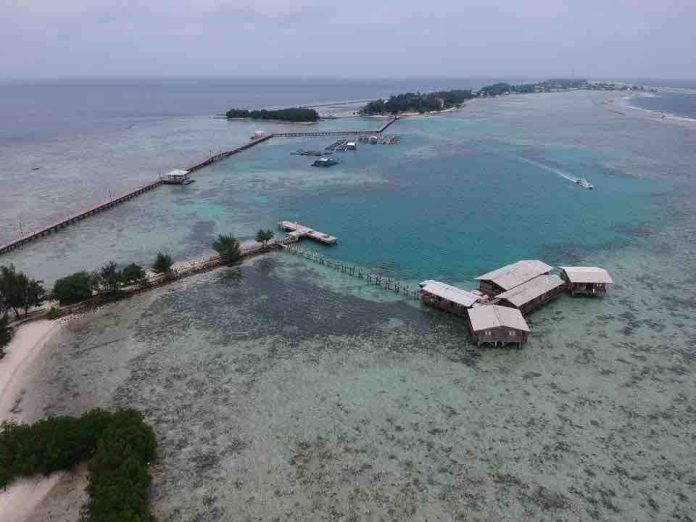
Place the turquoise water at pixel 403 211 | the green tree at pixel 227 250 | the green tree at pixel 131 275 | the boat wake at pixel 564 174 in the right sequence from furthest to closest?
the boat wake at pixel 564 174 < the turquoise water at pixel 403 211 < the green tree at pixel 227 250 < the green tree at pixel 131 275

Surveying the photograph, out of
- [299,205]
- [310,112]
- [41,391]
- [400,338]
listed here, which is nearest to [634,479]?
[400,338]

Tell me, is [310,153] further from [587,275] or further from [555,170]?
[587,275]

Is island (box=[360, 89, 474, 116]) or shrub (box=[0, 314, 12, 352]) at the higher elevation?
island (box=[360, 89, 474, 116])

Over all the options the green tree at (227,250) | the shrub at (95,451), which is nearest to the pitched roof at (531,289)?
the green tree at (227,250)

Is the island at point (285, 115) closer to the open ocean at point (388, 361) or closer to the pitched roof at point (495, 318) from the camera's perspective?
the open ocean at point (388, 361)

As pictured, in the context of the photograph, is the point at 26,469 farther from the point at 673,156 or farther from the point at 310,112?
the point at 310,112

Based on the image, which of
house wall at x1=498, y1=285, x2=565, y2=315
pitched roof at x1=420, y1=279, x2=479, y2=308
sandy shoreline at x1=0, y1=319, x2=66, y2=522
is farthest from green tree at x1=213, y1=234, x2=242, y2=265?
house wall at x1=498, y1=285, x2=565, y2=315

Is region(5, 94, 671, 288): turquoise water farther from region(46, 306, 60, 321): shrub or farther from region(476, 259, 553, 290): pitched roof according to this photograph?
region(46, 306, 60, 321): shrub
